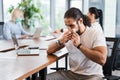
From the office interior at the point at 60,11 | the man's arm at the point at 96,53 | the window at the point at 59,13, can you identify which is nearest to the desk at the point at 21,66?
the man's arm at the point at 96,53

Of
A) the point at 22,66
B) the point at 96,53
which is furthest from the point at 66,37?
the point at 22,66

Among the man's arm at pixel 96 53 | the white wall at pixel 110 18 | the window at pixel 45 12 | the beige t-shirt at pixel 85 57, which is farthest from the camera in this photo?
the window at pixel 45 12

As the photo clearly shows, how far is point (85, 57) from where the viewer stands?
6.97 ft

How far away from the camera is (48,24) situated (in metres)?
7.01

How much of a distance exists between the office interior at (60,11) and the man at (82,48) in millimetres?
3288

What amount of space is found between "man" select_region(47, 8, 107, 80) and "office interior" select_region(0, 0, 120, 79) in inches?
129

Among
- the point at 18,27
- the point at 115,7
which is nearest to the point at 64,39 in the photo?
the point at 18,27

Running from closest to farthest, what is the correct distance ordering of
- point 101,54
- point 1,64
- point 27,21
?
point 1,64 → point 101,54 → point 27,21

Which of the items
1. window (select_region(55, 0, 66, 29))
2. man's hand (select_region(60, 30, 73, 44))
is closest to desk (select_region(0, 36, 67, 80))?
man's hand (select_region(60, 30, 73, 44))

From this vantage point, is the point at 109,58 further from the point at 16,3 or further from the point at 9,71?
the point at 16,3

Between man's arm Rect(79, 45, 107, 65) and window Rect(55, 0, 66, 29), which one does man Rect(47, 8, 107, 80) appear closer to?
man's arm Rect(79, 45, 107, 65)

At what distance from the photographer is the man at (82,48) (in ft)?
6.55

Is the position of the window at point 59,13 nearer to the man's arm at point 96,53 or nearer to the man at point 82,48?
the man at point 82,48

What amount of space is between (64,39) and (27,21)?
13.2 feet
